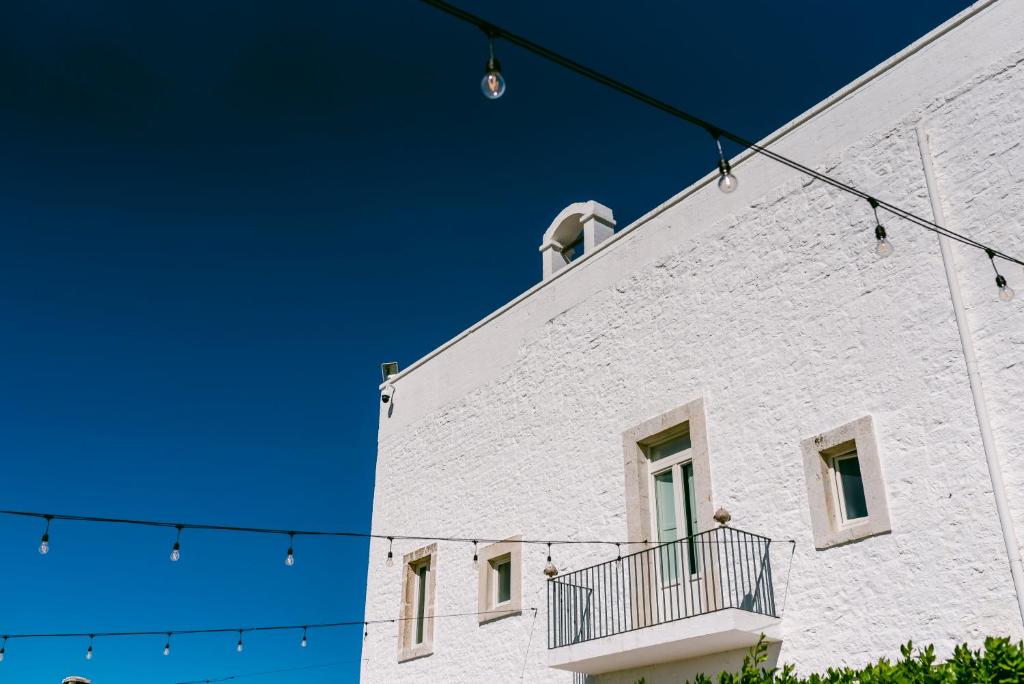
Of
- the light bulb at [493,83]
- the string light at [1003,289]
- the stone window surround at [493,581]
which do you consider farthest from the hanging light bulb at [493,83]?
the stone window surround at [493,581]

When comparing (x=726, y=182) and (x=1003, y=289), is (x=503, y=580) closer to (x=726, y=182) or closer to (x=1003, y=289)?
(x=1003, y=289)

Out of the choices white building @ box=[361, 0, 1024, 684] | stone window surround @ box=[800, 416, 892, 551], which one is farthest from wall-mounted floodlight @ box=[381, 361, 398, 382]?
stone window surround @ box=[800, 416, 892, 551]

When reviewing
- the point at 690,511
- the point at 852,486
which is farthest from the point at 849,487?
the point at 690,511

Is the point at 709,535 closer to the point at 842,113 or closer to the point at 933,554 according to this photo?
the point at 933,554

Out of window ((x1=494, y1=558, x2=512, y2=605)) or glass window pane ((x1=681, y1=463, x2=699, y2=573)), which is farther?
window ((x1=494, y1=558, x2=512, y2=605))

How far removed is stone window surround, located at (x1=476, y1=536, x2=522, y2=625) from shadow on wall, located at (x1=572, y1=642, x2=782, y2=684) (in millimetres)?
1697

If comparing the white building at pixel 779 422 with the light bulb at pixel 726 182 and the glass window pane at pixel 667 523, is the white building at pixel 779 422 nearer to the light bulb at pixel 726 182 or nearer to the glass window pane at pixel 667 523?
the glass window pane at pixel 667 523

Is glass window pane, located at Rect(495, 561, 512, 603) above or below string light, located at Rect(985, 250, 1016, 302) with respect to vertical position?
below

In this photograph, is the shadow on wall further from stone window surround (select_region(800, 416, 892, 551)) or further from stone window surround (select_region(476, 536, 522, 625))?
stone window surround (select_region(476, 536, 522, 625))

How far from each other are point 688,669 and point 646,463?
2.23 m

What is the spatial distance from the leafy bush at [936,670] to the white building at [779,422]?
0.22 meters

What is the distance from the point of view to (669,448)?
428 inches

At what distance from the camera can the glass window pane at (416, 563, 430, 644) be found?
13382mm

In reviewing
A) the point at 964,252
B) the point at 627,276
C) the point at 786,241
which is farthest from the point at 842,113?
the point at 627,276
